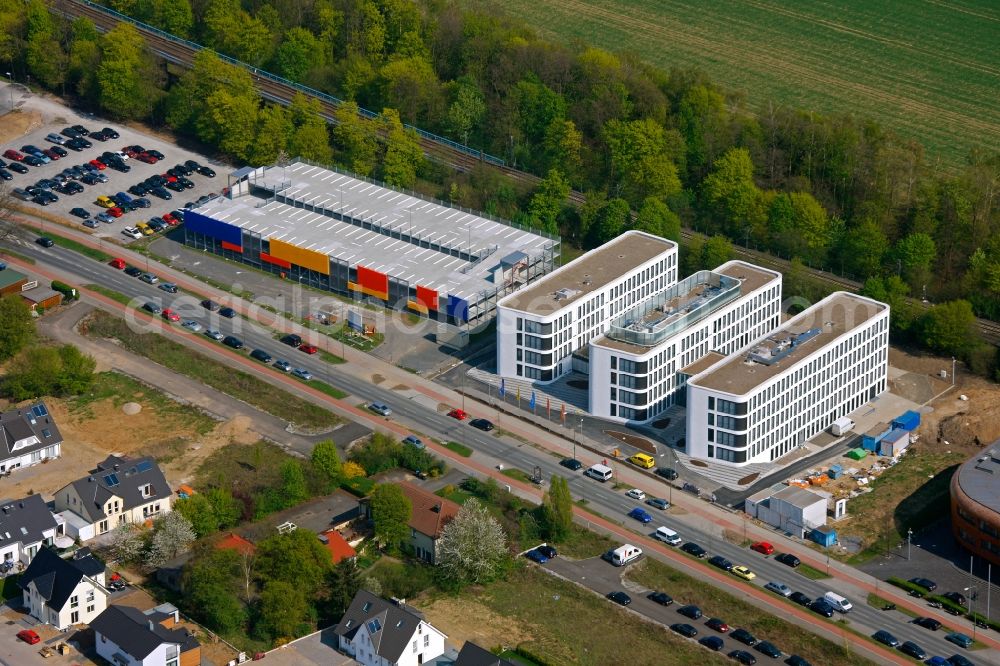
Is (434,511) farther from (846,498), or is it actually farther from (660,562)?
(846,498)

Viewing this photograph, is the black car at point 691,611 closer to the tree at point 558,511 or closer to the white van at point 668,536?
the white van at point 668,536

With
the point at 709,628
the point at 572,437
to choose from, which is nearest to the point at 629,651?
the point at 709,628

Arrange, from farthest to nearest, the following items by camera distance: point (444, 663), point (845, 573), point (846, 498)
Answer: point (846, 498) → point (845, 573) → point (444, 663)

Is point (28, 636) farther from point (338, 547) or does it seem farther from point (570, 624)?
point (570, 624)

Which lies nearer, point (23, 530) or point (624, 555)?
point (23, 530)

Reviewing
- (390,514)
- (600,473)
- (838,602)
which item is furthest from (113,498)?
(838,602)

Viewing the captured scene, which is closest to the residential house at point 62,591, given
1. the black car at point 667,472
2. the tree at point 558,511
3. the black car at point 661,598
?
the tree at point 558,511
